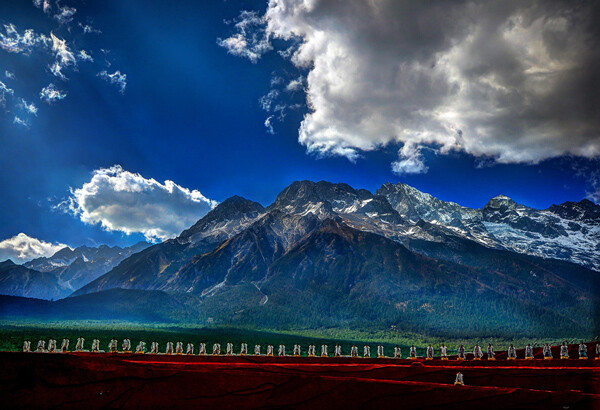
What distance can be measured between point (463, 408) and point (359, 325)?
200m

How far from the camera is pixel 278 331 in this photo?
177m

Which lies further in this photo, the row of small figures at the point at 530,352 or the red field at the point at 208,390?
the row of small figures at the point at 530,352

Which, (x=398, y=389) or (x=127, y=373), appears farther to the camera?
(x=398, y=389)

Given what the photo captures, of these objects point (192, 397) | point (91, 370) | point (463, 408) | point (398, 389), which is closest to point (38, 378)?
point (91, 370)

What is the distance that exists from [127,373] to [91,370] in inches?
13.4

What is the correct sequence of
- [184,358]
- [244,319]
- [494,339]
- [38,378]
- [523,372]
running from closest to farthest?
[38,378]
[523,372]
[184,358]
[494,339]
[244,319]

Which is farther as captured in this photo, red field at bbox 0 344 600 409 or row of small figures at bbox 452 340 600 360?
row of small figures at bbox 452 340 600 360

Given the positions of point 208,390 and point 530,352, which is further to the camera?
point 530,352

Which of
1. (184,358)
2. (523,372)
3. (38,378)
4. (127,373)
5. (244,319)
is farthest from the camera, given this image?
(244,319)

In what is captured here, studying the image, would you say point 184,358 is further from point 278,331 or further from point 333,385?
point 278,331

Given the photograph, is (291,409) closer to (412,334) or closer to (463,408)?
(463,408)

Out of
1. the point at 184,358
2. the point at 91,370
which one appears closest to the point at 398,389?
the point at 91,370

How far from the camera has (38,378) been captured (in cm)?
411

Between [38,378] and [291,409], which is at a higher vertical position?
[38,378]
